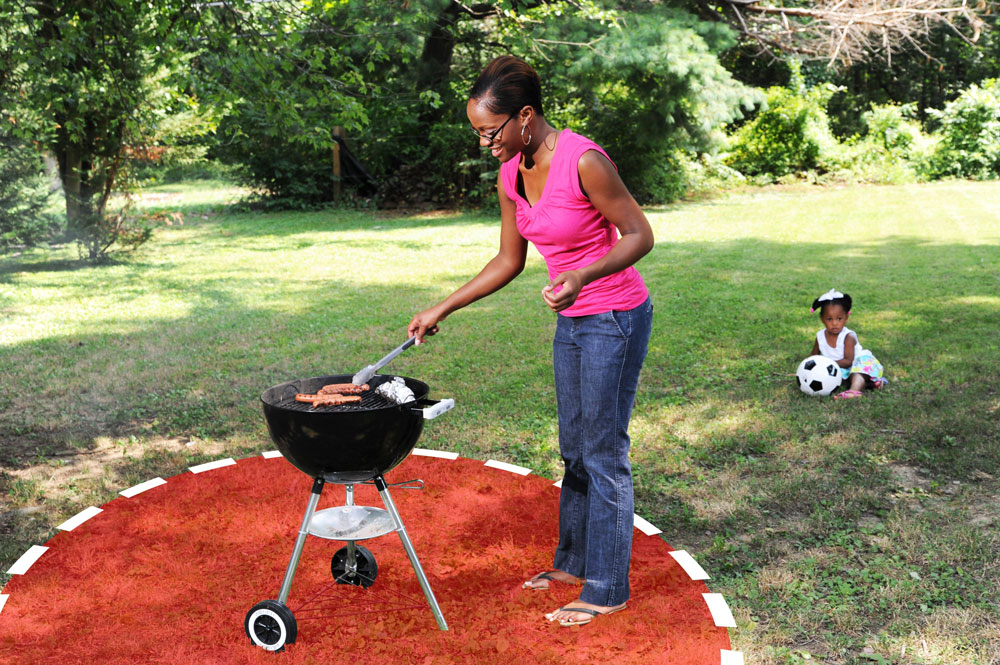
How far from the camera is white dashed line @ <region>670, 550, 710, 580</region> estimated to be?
3.54 metres

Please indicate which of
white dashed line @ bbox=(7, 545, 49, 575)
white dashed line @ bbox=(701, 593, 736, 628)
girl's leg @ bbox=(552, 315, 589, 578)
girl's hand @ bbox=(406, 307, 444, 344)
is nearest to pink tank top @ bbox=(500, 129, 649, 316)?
girl's leg @ bbox=(552, 315, 589, 578)

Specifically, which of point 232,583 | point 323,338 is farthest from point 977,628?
point 323,338

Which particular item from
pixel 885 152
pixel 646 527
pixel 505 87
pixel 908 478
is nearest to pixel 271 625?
pixel 646 527

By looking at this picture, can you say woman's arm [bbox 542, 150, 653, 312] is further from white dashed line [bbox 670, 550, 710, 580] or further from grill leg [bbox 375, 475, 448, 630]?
white dashed line [bbox 670, 550, 710, 580]

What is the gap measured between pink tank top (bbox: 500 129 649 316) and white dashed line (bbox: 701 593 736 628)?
1.18 m

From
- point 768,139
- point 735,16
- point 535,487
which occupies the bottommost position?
point 535,487

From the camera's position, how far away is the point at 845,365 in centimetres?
593

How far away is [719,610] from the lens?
3260 mm

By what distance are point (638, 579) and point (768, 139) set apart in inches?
774

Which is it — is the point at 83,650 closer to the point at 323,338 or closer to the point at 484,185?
the point at 323,338

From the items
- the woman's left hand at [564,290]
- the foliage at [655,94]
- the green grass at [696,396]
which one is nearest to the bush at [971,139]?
the foliage at [655,94]

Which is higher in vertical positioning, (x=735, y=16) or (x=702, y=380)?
(x=735, y=16)

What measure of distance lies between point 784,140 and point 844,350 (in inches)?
660

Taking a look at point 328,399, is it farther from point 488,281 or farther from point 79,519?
point 79,519
